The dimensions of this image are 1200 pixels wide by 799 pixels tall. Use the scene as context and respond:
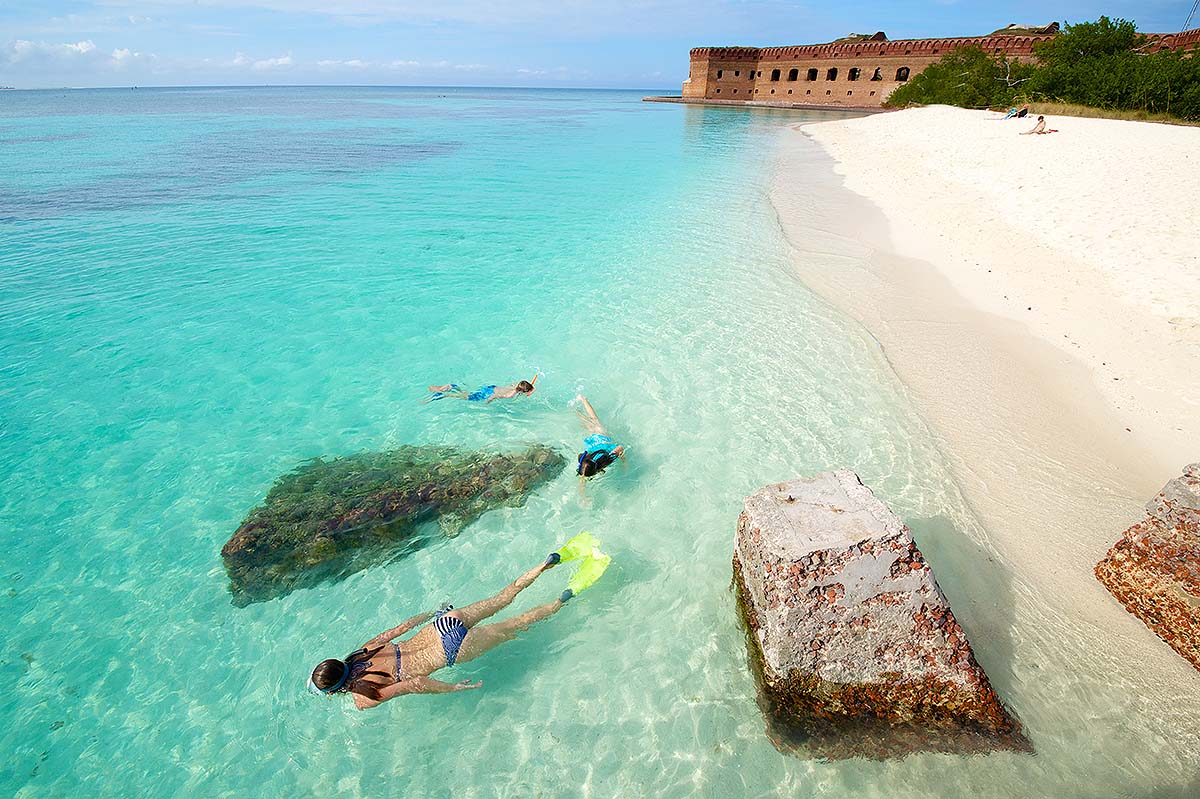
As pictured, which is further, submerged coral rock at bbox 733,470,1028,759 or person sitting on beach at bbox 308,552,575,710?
person sitting on beach at bbox 308,552,575,710

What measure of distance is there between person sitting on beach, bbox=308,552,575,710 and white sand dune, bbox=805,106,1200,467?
732 centimetres

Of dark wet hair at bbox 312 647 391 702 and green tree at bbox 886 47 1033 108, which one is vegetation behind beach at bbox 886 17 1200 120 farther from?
dark wet hair at bbox 312 647 391 702

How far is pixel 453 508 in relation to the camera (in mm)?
6168

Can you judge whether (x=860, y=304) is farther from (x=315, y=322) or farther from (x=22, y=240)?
(x=22, y=240)

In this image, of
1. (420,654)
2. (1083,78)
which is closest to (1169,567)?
(420,654)

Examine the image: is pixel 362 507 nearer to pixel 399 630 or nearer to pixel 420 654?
pixel 399 630

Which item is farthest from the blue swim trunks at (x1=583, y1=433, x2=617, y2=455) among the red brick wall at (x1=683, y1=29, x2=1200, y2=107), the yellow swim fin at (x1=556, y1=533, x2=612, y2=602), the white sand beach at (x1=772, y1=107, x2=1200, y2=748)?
the red brick wall at (x1=683, y1=29, x2=1200, y2=107)

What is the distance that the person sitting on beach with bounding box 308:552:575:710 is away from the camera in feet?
13.7

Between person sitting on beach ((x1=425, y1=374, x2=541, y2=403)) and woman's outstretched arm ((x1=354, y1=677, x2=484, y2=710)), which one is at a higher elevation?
person sitting on beach ((x1=425, y1=374, x2=541, y2=403))

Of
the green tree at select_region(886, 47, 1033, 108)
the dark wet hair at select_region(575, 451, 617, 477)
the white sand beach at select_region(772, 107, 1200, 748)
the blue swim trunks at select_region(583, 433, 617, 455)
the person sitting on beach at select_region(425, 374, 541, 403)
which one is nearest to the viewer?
the white sand beach at select_region(772, 107, 1200, 748)

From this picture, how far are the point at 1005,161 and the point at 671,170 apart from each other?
41.7 feet

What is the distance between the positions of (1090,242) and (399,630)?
14.7 meters

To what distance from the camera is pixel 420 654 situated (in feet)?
14.6

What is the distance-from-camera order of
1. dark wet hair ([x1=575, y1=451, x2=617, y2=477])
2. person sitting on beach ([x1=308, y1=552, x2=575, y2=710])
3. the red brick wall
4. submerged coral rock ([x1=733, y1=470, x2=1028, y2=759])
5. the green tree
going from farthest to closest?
the red brick wall
the green tree
dark wet hair ([x1=575, y1=451, x2=617, y2=477])
person sitting on beach ([x1=308, y1=552, x2=575, y2=710])
submerged coral rock ([x1=733, y1=470, x2=1028, y2=759])
